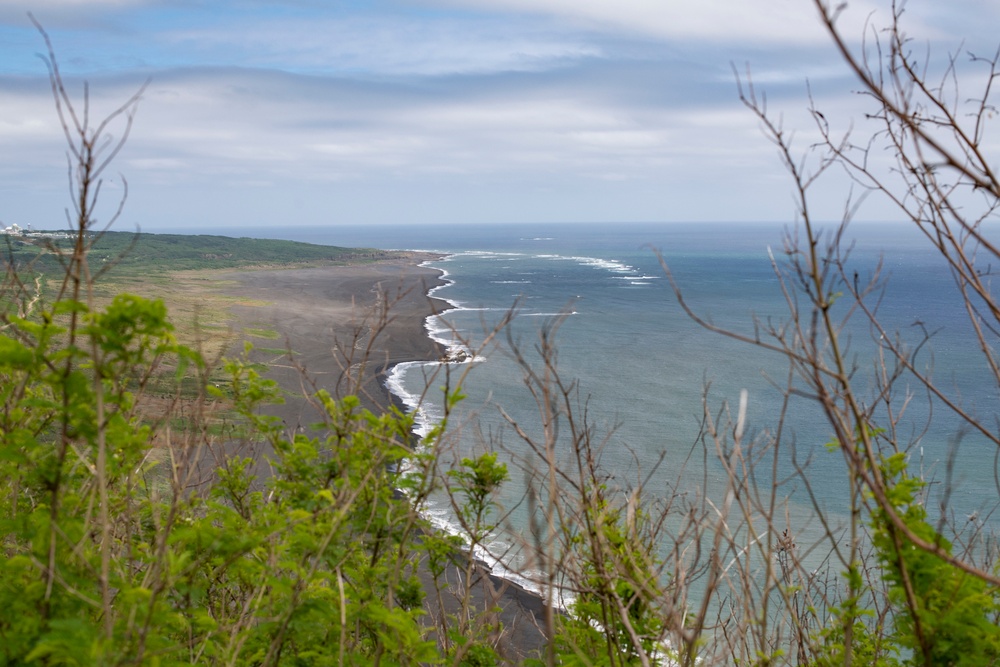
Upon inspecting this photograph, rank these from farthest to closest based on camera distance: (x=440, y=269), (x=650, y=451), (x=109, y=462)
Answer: (x=440, y=269) → (x=650, y=451) → (x=109, y=462)

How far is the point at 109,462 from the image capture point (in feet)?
11.6

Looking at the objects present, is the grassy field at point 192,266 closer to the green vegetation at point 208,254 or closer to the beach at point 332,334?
the green vegetation at point 208,254

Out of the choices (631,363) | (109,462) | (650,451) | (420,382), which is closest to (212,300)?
(420,382)

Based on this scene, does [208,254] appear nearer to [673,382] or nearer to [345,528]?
[673,382]

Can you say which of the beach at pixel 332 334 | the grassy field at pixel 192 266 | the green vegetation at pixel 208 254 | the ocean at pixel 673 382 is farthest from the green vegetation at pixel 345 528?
the green vegetation at pixel 208 254

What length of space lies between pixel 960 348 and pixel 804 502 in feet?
97.1

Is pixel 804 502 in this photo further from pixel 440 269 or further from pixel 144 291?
pixel 440 269

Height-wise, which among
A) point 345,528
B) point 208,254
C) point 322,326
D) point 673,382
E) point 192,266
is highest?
point 345,528

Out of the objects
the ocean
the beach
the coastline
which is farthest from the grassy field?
the ocean

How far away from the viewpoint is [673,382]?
3572 centimetres

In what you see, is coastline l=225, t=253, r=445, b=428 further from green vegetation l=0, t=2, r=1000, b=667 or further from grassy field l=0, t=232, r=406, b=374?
green vegetation l=0, t=2, r=1000, b=667

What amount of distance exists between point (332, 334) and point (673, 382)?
16134 millimetres

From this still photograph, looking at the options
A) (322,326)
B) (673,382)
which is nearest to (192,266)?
Result: (322,326)

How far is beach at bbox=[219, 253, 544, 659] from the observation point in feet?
57.3
